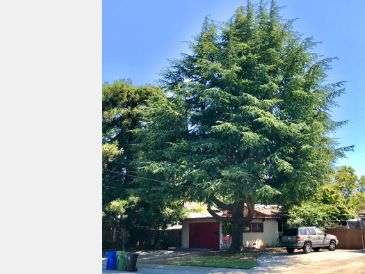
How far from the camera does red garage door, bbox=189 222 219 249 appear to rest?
30.5 m

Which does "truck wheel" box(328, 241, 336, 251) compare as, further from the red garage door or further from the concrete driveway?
the red garage door

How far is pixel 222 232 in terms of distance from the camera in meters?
30.0

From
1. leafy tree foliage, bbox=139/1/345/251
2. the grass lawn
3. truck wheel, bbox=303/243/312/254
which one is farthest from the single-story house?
the grass lawn

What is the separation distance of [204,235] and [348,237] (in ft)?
37.3

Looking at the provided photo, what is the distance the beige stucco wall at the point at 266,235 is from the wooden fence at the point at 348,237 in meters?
4.77

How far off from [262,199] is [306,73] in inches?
321

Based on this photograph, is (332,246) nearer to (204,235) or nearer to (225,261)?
(204,235)

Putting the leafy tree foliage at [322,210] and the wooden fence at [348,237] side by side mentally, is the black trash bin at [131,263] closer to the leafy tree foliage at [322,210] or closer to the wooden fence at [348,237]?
the leafy tree foliage at [322,210]

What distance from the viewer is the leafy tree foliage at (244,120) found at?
1955 cm

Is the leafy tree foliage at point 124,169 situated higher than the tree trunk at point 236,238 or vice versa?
the leafy tree foliage at point 124,169

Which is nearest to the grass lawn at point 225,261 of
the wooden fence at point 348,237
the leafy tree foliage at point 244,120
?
the leafy tree foliage at point 244,120
